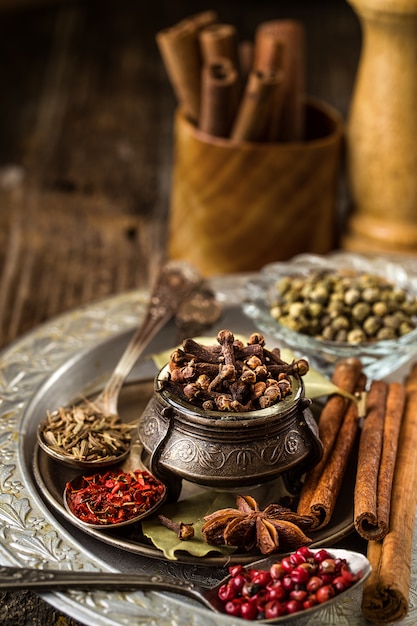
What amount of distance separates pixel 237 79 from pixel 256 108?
16 centimetres

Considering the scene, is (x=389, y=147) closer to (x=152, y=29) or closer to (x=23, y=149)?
(x=23, y=149)

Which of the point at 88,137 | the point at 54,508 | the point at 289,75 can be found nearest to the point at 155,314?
the point at 54,508

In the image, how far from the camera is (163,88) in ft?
12.7

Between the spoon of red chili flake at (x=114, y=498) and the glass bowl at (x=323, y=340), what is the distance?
478mm

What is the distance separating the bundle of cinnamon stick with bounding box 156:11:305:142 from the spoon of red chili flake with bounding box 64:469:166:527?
1153 mm

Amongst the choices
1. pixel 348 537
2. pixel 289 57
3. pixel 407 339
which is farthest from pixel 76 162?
pixel 348 537

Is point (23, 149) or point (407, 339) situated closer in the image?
point (407, 339)

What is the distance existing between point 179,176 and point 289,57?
458mm

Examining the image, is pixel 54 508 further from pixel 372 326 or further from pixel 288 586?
pixel 372 326

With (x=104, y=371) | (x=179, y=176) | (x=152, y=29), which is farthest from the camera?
(x=152, y=29)

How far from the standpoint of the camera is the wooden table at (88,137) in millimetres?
2570

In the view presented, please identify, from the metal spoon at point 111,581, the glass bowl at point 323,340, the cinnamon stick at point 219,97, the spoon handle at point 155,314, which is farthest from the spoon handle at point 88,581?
the cinnamon stick at point 219,97

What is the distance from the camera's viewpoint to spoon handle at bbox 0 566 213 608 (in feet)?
4.00

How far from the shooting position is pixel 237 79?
236 centimetres
